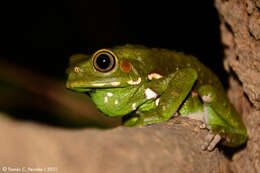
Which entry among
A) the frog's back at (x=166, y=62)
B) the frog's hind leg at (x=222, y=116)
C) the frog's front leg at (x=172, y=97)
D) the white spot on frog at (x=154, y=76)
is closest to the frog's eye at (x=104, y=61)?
the frog's back at (x=166, y=62)

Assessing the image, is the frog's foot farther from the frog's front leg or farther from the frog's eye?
the frog's eye

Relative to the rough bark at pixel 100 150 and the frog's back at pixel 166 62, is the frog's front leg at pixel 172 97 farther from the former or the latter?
the rough bark at pixel 100 150

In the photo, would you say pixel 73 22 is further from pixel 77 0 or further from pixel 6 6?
pixel 6 6

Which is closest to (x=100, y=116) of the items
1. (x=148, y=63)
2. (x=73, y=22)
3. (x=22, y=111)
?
(x=22, y=111)

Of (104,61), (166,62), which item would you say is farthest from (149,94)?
(104,61)

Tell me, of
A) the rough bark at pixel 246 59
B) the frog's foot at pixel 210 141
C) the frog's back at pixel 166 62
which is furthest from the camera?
the frog's back at pixel 166 62

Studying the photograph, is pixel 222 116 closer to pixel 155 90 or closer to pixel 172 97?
pixel 172 97

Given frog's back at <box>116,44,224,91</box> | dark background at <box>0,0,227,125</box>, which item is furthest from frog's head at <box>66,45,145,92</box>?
dark background at <box>0,0,227,125</box>
